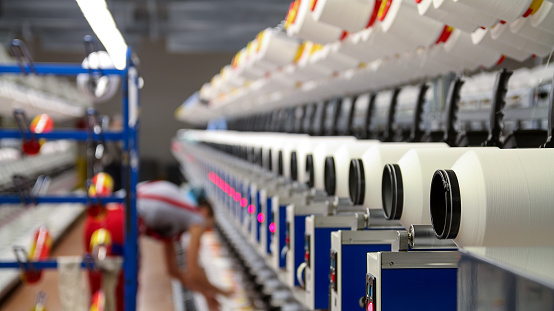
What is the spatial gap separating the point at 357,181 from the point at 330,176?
33 centimetres

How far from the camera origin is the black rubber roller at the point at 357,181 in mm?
1844

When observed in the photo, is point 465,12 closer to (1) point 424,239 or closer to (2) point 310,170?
(1) point 424,239

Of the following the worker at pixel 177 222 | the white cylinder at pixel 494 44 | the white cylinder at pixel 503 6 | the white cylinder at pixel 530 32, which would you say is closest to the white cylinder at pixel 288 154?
the white cylinder at pixel 494 44

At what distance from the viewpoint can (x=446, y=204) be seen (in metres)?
1.26

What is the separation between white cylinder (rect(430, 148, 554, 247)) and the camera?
121cm

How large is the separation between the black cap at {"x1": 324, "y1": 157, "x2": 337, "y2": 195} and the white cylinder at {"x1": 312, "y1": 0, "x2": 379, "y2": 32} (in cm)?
40

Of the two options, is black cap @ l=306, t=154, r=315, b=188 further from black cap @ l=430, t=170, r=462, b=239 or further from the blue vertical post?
the blue vertical post

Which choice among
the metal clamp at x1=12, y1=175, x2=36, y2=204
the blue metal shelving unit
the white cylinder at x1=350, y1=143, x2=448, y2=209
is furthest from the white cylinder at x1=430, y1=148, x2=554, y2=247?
the metal clamp at x1=12, y1=175, x2=36, y2=204

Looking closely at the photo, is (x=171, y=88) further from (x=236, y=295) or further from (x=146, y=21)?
(x=236, y=295)

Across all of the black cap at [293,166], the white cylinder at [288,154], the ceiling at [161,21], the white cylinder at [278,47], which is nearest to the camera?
the black cap at [293,166]

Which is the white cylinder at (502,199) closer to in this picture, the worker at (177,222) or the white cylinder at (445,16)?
the white cylinder at (445,16)

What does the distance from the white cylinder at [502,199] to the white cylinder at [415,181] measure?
0.26 metres

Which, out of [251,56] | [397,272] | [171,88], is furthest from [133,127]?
[171,88]

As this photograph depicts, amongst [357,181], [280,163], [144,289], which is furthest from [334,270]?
[144,289]
